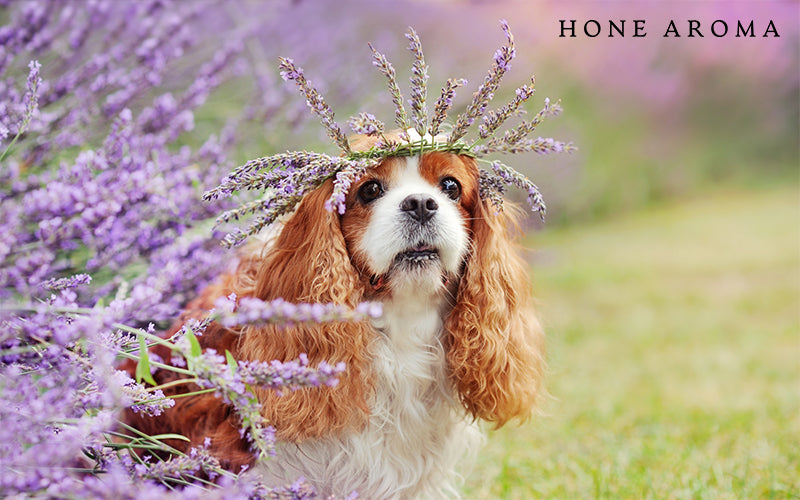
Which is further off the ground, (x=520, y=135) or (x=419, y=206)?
(x=520, y=135)

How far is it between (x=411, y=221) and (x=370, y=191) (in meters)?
0.16

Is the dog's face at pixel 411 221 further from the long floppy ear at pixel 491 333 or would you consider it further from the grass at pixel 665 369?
the grass at pixel 665 369

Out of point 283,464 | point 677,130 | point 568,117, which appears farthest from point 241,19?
point 677,130

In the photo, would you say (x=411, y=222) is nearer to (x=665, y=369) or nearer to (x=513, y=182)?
(x=513, y=182)

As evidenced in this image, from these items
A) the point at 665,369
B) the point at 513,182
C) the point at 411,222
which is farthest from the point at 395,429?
the point at 665,369

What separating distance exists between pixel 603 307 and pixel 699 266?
1.85 m

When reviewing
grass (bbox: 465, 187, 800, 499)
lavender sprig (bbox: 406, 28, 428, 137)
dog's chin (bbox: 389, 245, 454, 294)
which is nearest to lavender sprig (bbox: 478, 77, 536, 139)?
lavender sprig (bbox: 406, 28, 428, 137)

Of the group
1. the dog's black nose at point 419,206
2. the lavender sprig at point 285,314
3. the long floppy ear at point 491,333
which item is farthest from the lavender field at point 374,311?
the dog's black nose at point 419,206

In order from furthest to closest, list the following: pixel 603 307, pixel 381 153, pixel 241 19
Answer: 1. pixel 603 307
2. pixel 241 19
3. pixel 381 153

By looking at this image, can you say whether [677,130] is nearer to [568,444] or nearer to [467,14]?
[467,14]

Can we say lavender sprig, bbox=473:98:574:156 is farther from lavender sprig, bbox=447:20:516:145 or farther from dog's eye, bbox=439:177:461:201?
dog's eye, bbox=439:177:461:201

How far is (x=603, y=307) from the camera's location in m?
5.84

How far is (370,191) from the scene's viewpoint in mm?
1895

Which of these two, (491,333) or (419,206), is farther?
(491,333)
